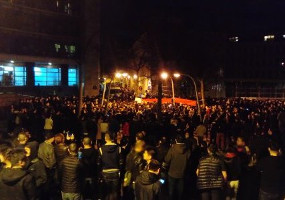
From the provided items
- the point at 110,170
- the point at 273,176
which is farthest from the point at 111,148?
the point at 273,176

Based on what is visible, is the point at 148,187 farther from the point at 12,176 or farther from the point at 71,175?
the point at 12,176

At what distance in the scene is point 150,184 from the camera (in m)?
6.44

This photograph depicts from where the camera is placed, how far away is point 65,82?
169 feet

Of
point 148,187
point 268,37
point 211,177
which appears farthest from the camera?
point 268,37

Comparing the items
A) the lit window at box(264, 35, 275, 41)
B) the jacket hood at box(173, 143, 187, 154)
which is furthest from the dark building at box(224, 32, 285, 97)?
the jacket hood at box(173, 143, 187, 154)

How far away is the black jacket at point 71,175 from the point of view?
7.25 meters

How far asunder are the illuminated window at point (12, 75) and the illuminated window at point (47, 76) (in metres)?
1.85

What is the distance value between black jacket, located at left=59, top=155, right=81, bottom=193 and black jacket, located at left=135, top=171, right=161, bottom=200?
1.40 m

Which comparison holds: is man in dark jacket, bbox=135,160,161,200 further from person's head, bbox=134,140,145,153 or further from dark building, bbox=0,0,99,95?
dark building, bbox=0,0,99,95

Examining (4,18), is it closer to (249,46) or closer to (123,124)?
(123,124)

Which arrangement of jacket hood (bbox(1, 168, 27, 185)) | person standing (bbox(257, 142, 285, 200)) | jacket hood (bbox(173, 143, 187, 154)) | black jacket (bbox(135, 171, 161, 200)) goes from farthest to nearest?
jacket hood (bbox(173, 143, 187, 154)) → person standing (bbox(257, 142, 285, 200)) → black jacket (bbox(135, 171, 161, 200)) → jacket hood (bbox(1, 168, 27, 185))

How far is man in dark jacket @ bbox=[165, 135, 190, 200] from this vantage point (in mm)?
8539

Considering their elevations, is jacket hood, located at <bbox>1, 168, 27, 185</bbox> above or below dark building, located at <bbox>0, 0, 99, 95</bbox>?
below

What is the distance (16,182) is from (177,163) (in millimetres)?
3763
